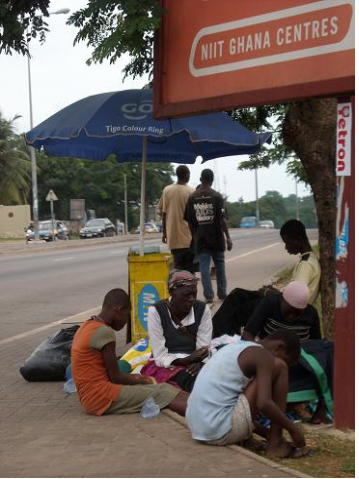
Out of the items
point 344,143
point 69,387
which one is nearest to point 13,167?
point 69,387

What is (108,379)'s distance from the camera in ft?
19.5

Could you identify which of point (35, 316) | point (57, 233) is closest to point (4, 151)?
point (57, 233)

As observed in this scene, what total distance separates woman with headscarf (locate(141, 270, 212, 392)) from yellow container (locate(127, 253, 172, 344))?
1647 mm

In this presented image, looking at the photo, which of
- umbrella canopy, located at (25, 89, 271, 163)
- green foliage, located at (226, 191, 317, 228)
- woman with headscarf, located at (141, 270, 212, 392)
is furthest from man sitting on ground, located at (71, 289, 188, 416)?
green foliage, located at (226, 191, 317, 228)

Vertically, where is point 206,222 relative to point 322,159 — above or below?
below

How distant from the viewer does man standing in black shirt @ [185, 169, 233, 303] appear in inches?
438

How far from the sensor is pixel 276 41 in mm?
5609

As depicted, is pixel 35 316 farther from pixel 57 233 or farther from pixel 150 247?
pixel 57 233

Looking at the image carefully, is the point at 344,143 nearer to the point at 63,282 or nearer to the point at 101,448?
the point at 101,448

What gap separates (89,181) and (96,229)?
1433 centimetres

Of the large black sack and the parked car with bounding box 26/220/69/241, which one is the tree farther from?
the parked car with bounding box 26/220/69/241

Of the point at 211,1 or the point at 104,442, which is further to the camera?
the point at 211,1

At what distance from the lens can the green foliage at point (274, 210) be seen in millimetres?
126494

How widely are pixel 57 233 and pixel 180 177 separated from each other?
145ft
